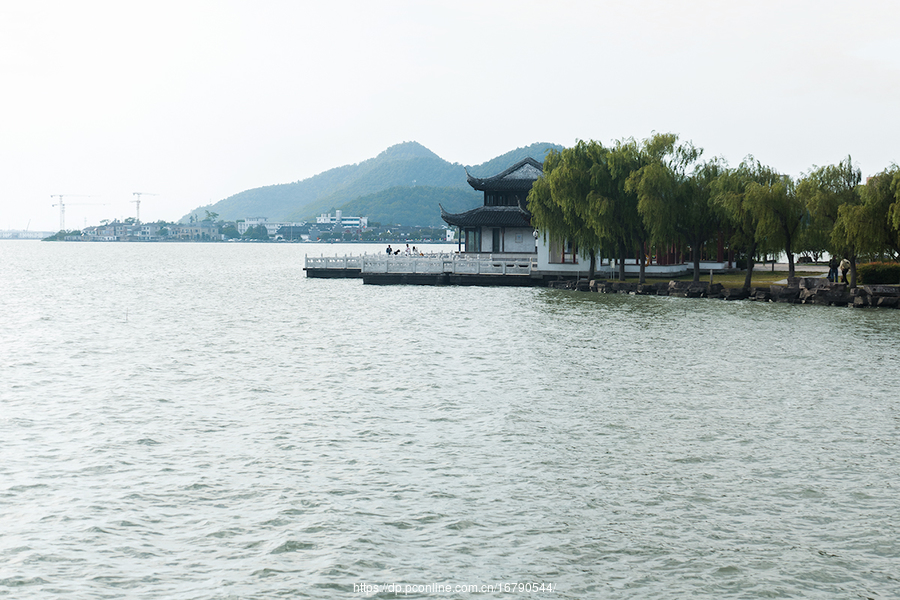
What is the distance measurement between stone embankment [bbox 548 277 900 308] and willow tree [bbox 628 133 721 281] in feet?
7.36

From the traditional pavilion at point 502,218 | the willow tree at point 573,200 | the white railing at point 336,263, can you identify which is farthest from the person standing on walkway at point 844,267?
the white railing at point 336,263

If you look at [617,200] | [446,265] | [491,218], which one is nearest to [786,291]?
[617,200]

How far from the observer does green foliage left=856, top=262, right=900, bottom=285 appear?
40.8 meters

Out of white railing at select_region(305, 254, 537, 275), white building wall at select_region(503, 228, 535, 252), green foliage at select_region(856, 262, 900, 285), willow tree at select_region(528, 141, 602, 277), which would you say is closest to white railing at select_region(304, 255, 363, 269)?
white railing at select_region(305, 254, 537, 275)

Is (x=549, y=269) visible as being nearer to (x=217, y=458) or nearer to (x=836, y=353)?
(x=836, y=353)

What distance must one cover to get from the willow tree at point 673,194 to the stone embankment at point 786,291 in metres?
2.24

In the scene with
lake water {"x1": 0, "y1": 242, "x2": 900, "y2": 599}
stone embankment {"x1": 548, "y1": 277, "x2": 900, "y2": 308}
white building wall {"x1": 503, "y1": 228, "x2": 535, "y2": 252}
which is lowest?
lake water {"x1": 0, "y1": 242, "x2": 900, "y2": 599}

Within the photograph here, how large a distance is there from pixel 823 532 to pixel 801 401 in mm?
7970

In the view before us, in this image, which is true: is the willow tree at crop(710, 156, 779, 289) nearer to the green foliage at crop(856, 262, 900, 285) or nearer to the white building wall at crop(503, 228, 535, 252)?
the green foliage at crop(856, 262, 900, 285)

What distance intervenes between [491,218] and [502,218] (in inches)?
33.1

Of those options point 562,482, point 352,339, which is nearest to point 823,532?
point 562,482

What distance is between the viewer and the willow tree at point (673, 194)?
143 ft

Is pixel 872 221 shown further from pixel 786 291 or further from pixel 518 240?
pixel 518 240

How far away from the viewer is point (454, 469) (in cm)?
1192
